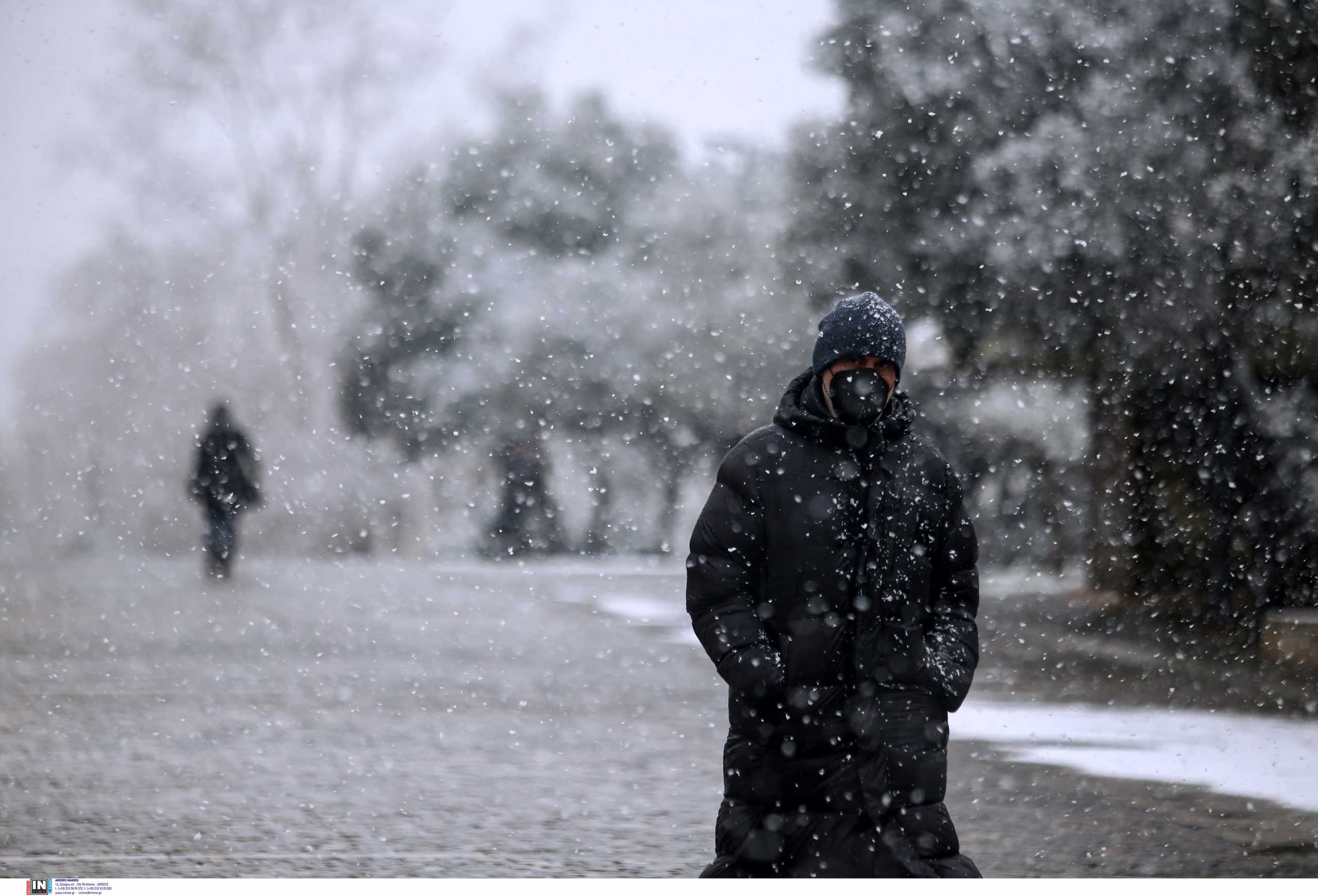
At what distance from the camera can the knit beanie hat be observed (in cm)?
339

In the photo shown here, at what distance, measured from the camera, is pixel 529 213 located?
3183 centimetres

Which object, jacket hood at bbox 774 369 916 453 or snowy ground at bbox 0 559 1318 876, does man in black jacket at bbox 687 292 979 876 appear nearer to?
jacket hood at bbox 774 369 916 453

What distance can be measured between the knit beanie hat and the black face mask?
0.04 metres

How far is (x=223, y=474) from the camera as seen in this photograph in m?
16.5

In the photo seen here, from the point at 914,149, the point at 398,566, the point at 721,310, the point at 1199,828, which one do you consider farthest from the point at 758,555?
the point at 721,310

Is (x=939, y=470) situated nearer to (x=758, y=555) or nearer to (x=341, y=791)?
(x=758, y=555)

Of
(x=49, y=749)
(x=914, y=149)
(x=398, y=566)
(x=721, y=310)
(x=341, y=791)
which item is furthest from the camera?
(x=721, y=310)

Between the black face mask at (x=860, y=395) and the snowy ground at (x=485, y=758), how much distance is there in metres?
2.07

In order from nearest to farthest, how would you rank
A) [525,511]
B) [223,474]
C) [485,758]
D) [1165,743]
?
[485,758] → [1165,743] → [223,474] → [525,511]

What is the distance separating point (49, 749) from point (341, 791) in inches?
65.8

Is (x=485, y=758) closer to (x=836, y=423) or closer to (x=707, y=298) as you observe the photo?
(x=836, y=423)

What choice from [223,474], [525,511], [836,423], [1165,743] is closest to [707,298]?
[525,511]

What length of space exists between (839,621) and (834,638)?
33 mm

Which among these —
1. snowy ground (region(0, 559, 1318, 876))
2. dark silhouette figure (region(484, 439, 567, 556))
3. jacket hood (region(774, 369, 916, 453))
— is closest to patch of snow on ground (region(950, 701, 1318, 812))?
snowy ground (region(0, 559, 1318, 876))
